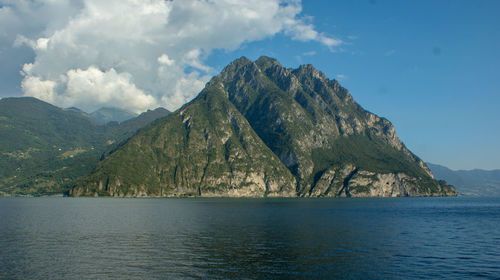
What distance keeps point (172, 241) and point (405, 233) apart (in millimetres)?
57605

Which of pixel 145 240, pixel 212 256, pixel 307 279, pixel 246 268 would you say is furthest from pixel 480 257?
pixel 145 240

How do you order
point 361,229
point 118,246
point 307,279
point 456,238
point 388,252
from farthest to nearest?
1. point 361,229
2. point 456,238
3. point 118,246
4. point 388,252
5. point 307,279

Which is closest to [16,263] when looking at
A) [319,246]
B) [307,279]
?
[307,279]

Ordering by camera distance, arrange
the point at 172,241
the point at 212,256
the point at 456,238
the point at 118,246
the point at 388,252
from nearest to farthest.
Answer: the point at 212,256
the point at 388,252
the point at 118,246
the point at 172,241
the point at 456,238

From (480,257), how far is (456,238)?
71.8 ft

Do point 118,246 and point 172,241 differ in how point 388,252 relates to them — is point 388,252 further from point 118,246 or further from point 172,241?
point 118,246

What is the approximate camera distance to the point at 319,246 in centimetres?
6681

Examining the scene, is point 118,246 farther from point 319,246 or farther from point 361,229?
point 361,229

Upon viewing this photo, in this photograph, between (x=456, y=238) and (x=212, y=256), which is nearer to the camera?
(x=212, y=256)

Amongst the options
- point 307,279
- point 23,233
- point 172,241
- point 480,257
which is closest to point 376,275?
point 307,279

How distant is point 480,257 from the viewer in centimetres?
5750

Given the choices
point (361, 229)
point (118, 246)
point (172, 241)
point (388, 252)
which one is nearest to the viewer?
point (388, 252)

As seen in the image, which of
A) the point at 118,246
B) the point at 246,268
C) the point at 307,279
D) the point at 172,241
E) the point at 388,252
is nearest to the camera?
the point at 307,279

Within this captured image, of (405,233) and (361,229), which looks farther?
(361,229)
